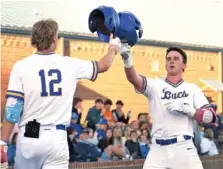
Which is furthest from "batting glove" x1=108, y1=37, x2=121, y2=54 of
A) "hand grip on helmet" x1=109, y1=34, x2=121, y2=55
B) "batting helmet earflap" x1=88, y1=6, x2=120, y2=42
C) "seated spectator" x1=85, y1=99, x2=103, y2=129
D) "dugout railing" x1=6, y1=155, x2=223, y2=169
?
"seated spectator" x1=85, y1=99, x2=103, y2=129

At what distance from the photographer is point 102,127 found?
31.2 feet

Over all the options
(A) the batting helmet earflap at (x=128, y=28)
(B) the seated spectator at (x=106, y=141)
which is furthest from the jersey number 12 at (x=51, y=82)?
(B) the seated spectator at (x=106, y=141)

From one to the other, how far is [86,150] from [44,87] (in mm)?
4588

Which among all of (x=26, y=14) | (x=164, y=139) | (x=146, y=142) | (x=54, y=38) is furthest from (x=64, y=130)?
(x=26, y=14)

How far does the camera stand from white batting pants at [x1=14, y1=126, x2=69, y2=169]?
4320mm

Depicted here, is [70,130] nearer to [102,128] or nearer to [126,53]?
[102,128]

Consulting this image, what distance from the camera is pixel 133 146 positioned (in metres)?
9.63

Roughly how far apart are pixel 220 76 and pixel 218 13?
11.4 ft

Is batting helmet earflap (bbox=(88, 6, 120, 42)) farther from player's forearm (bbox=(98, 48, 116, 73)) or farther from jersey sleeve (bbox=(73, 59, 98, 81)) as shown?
jersey sleeve (bbox=(73, 59, 98, 81))

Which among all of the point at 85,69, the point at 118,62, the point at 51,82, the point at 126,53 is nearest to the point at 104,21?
the point at 126,53

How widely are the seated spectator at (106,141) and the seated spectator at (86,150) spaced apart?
0.26m

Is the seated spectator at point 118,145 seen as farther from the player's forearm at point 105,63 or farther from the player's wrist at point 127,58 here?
the player's forearm at point 105,63

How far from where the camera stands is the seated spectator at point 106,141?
9.23 meters

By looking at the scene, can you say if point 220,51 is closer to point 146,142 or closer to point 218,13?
point 218,13
